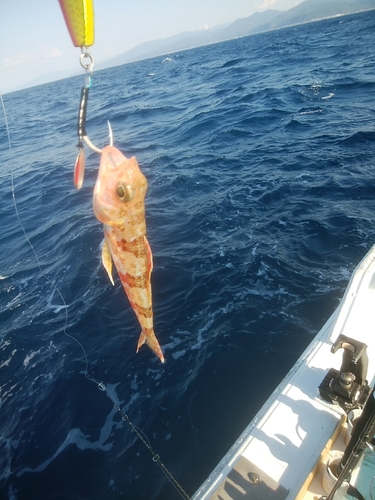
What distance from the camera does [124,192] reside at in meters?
2.77

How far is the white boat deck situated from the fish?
195 cm

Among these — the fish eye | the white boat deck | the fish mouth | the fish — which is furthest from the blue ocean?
the fish mouth

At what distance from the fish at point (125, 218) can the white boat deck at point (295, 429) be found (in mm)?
1949

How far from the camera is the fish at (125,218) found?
2752mm

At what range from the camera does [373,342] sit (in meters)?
4.75

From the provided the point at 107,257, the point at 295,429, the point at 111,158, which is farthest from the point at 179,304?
the point at 111,158

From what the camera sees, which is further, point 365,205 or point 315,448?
point 365,205

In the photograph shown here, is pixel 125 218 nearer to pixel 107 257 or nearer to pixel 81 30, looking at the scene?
pixel 107 257

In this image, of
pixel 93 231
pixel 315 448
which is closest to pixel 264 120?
pixel 93 231

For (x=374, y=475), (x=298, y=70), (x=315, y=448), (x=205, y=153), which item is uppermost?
(x=298, y=70)

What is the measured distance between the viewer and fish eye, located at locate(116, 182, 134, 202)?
2.75 meters

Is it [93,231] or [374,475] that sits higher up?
[93,231]

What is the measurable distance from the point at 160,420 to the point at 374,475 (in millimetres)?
4096

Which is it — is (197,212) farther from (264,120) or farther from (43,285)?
(264,120)
